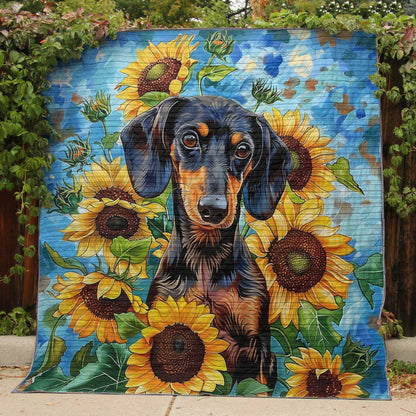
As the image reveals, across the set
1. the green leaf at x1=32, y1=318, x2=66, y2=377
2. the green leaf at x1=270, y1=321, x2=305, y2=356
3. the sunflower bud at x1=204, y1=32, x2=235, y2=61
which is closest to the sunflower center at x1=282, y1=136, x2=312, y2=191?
the sunflower bud at x1=204, y1=32, x2=235, y2=61

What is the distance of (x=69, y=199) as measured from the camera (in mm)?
3875

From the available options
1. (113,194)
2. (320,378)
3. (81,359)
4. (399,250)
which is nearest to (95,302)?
(81,359)

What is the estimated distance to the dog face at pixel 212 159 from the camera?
3771 mm

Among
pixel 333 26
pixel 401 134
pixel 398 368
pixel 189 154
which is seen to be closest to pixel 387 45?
pixel 333 26

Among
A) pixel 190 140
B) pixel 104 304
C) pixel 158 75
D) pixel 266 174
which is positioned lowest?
pixel 104 304

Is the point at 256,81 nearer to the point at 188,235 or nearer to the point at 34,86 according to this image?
the point at 188,235

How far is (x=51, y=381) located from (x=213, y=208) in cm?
174

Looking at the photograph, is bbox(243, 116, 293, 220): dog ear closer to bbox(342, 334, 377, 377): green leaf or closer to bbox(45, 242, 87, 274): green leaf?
bbox(342, 334, 377, 377): green leaf

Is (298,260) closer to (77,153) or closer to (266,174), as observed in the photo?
(266,174)

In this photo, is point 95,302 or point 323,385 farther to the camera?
point 95,302

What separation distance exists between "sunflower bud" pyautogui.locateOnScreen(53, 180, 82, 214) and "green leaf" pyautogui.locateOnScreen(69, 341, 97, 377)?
1.03m

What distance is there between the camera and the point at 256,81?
381cm

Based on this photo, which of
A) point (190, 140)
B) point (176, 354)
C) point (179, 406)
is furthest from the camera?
point (190, 140)

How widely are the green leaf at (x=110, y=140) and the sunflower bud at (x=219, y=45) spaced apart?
3.16 ft
